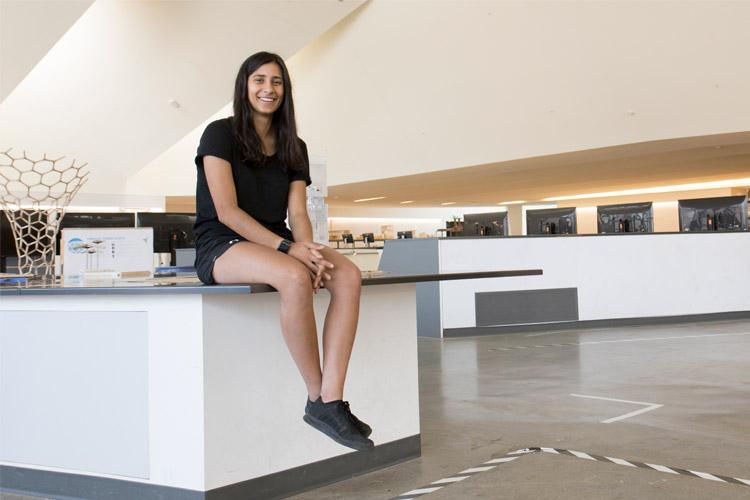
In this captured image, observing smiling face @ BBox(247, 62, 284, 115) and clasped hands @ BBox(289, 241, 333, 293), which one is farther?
smiling face @ BBox(247, 62, 284, 115)

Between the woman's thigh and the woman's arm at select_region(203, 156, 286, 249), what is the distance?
4 cm

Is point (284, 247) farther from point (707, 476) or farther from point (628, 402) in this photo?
point (628, 402)

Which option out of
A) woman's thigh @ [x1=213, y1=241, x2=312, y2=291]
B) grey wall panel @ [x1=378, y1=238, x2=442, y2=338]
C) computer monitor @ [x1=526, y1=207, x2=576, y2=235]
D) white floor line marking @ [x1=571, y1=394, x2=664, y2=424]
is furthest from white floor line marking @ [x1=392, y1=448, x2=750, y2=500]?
computer monitor @ [x1=526, y1=207, x2=576, y2=235]

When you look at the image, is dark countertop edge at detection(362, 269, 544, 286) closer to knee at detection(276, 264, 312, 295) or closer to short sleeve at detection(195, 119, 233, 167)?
knee at detection(276, 264, 312, 295)

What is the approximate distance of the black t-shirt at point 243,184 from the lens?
2289 millimetres

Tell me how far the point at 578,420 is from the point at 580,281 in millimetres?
4673

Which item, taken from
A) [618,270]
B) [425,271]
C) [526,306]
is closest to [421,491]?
[425,271]

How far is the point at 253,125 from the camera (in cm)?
237

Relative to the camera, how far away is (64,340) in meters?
2.54

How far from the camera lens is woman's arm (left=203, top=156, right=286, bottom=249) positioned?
7.33 feet

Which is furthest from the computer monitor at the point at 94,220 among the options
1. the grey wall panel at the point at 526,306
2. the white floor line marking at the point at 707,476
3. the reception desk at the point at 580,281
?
the grey wall panel at the point at 526,306

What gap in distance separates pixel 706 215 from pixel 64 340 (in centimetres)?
812

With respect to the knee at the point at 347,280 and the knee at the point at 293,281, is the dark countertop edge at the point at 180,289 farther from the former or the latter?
the knee at the point at 347,280

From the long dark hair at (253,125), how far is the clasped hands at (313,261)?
0.35m
